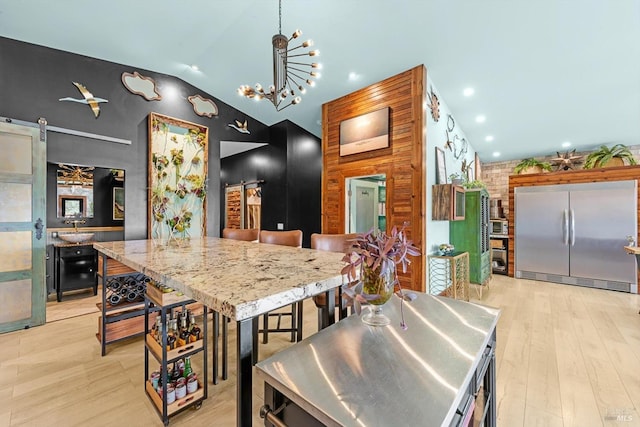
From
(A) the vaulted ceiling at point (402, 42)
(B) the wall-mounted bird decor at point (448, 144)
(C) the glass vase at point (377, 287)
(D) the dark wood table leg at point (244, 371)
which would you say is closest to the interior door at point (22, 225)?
(A) the vaulted ceiling at point (402, 42)

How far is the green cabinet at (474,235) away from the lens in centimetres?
387

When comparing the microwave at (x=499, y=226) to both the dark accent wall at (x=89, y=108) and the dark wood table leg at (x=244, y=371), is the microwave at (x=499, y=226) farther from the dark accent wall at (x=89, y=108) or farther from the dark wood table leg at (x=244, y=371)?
the dark wood table leg at (x=244, y=371)

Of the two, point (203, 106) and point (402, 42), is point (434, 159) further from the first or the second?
point (203, 106)

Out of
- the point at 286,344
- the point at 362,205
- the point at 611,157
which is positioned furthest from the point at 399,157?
the point at 611,157

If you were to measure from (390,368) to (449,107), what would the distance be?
438 cm

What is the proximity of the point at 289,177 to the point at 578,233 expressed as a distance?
16.8ft

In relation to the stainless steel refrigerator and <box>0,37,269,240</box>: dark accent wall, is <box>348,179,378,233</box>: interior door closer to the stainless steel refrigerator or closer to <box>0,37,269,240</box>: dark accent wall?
<box>0,37,269,240</box>: dark accent wall

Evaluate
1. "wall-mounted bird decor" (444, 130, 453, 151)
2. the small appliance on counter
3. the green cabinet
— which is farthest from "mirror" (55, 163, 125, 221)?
the small appliance on counter

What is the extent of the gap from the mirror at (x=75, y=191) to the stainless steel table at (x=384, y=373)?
4.41 m

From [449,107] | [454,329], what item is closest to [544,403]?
[454,329]

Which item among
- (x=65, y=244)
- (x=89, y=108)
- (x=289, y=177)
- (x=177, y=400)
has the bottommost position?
(x=177, y=400)

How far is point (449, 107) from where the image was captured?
4047 millimetres

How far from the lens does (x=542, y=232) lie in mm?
4648

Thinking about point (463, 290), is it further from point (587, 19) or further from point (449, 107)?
point (587, 19)
